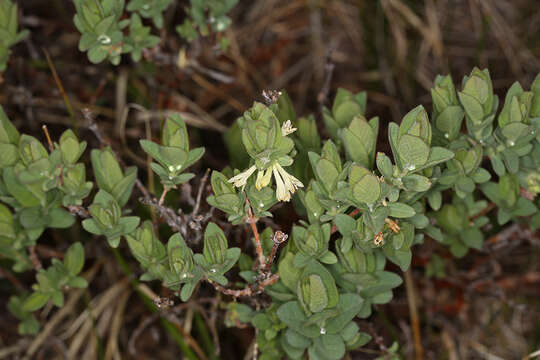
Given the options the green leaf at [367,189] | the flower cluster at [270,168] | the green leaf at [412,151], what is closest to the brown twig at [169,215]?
the flower cluster at [270,168]

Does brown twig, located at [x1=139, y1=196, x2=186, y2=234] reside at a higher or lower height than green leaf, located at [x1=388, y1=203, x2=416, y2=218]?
lower

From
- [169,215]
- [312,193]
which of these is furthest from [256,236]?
[169,215]

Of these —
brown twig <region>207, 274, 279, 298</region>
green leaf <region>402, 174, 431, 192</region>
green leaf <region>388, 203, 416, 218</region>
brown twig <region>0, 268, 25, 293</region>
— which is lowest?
brown twig <region>0, 268, 25, 293</region>

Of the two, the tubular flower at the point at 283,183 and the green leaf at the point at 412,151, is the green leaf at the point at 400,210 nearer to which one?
the green leaf at the point at 412,151

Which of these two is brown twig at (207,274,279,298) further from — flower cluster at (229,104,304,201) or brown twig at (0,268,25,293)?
brown twig at (0,268,25,293)

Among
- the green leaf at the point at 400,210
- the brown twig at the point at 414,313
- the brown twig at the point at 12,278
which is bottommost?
the brown twig at the point at 414,313

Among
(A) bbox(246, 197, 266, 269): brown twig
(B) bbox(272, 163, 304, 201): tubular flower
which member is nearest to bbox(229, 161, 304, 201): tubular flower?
(B) bbox(272, 163, 304, 201): tubular flower

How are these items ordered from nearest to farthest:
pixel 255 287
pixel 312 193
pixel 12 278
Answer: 1. pixel 312 193
2. pixel 255 287
3. pixel 12 278


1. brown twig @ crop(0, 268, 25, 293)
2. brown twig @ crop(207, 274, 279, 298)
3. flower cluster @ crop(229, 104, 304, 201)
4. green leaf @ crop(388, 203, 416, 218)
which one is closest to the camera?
flower cluster @ crop(229, 104, 304, 201)

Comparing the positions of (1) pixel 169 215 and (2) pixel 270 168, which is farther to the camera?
(1) pixel 169 215

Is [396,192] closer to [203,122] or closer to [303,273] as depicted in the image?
[303,273]

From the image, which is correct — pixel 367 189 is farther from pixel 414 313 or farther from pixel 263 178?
pixel 414 313
